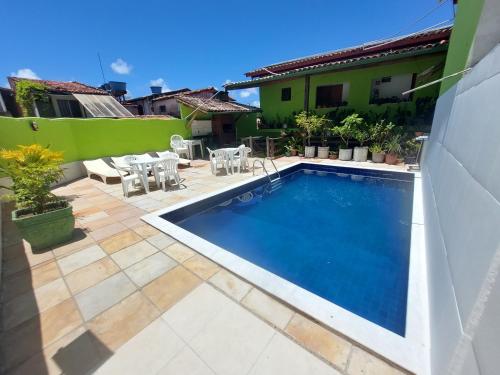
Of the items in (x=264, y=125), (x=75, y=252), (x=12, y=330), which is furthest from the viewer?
(x=264, y=125)

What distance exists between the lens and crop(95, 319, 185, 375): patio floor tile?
5.32 feet

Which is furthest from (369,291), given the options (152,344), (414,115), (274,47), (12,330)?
(274,47)

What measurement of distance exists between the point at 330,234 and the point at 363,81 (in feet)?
29.4

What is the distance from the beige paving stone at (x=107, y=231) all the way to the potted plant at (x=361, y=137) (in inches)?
349

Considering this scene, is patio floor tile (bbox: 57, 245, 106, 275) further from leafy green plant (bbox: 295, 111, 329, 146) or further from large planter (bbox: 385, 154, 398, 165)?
large planter (bbox: 385, 154, 398, 165)

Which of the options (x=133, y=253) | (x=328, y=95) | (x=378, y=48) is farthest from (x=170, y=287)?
(x=378, y=48)

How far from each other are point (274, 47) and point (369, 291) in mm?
20008

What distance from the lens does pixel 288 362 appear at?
1637mm

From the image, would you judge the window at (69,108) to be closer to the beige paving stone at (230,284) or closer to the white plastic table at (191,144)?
the white plastic table at (191,144)

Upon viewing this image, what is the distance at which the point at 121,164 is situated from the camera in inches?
303

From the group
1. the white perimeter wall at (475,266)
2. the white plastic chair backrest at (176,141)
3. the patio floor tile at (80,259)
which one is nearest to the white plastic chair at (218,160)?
the white plastic chair backrest at (176,141)

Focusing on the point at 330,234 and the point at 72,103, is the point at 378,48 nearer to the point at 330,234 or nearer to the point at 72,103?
the point at 330,234

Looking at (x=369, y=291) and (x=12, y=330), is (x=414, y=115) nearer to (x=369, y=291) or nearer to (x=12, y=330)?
(x=369, y=291)

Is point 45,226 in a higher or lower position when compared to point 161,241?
higher
